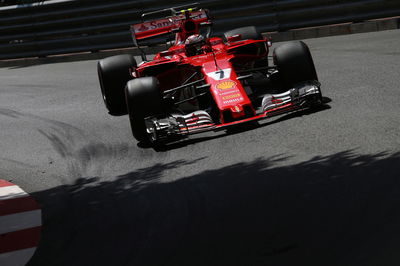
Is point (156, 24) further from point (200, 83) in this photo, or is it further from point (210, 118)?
point (210, 118)

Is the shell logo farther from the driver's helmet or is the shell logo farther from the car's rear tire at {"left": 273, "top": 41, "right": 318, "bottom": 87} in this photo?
the driver's helmet

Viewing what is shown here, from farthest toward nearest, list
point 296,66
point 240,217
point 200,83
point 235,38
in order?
point 235,38 < point 200,83 < point 296,66 < point 240,217

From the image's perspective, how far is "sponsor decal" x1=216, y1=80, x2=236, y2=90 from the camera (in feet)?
26.9

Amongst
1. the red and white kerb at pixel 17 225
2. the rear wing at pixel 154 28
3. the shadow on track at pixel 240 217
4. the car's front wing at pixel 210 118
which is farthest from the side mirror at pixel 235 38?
the red and white kerb at pixel 17 225

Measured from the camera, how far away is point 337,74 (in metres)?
10.4

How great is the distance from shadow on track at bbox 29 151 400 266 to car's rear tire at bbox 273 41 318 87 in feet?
7.35

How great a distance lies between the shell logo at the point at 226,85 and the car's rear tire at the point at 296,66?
2.28 ft

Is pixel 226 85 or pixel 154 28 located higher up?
pixel 154 28

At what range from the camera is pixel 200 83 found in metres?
9.16

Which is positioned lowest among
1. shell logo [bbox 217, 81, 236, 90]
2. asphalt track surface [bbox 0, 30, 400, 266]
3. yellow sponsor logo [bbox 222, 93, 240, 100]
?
asphalt track surface [bbox 0, 30, 400, 266]

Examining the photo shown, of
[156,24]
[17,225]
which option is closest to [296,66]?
[156,24]

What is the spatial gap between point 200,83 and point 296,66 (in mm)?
1279

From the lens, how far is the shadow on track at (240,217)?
14.6 feet

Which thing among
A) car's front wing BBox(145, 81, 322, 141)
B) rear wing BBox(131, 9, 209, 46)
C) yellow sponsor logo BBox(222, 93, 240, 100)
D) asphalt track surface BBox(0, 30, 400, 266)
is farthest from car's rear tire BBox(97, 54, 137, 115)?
yellow sponsor logo BBox(222, 93, 240, 100)
